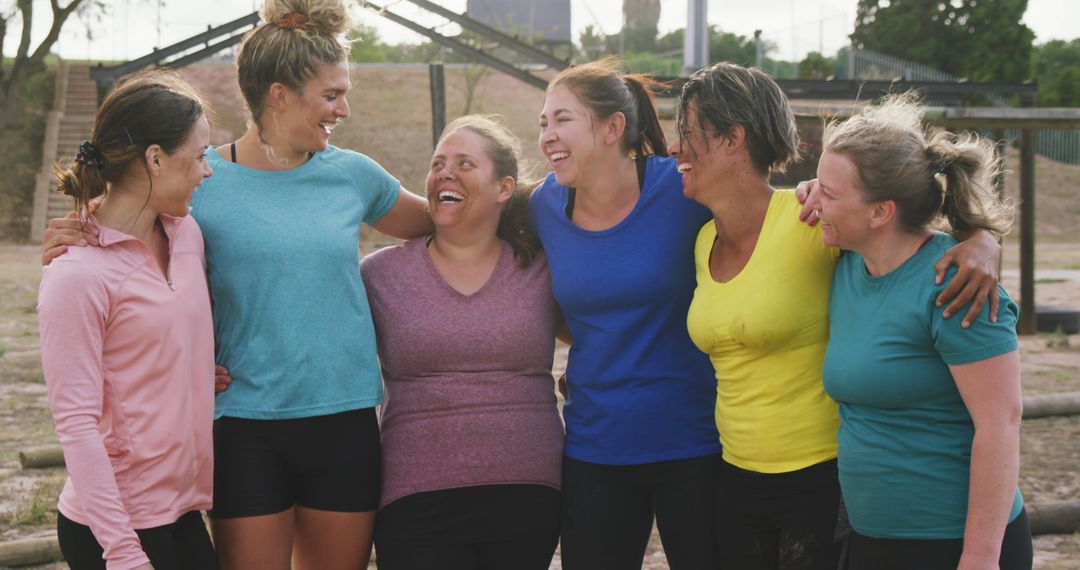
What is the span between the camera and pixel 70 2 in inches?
1083

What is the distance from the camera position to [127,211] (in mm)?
2727

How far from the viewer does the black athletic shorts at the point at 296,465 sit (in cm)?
299

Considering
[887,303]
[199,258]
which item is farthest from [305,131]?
[887,303]

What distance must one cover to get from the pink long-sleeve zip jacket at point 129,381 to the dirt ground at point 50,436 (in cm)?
267

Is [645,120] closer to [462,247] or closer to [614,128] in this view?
[614,128]

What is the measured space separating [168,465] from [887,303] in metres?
1.76

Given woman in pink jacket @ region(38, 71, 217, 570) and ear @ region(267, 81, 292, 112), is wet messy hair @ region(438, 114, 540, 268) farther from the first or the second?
woman in pink jacket @ region(38, 71, 217, 570)

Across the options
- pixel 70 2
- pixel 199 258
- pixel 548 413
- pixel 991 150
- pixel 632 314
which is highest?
pixel 70 2

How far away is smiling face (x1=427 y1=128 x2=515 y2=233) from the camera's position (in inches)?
130

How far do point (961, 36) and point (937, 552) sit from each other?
37.6 meters

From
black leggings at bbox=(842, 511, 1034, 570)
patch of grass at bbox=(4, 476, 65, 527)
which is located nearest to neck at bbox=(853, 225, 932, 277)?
black leggings at bbox=(842, 511, 1034, 570)

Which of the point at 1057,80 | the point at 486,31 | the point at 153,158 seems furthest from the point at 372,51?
the point at 153,158

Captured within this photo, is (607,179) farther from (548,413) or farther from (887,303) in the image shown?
(887,303)

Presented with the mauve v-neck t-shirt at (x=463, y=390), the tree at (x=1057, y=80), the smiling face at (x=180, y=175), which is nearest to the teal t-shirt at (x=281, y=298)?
the mauve v-neck t-shirt at (x=463, y=390)
